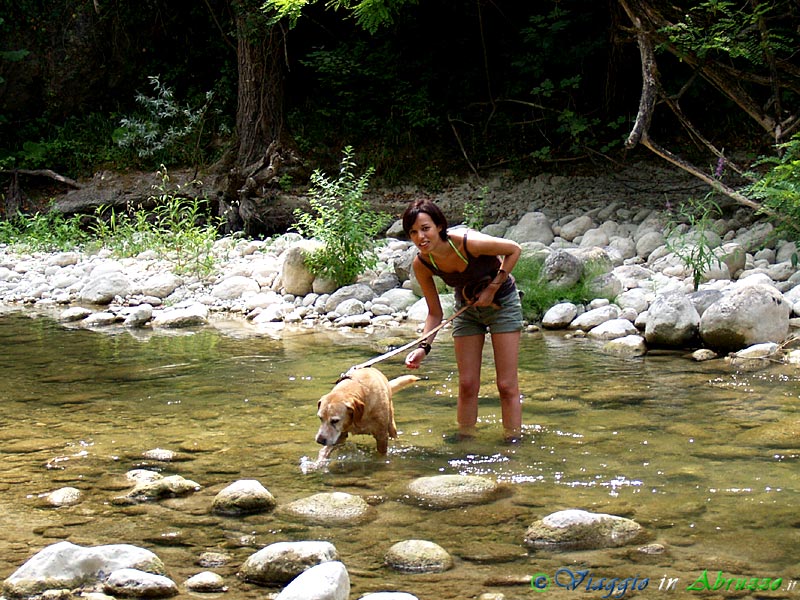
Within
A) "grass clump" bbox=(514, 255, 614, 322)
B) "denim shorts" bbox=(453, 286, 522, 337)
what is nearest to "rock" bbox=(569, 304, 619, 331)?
"grass clump" bbox=(514, 255, 614, 322)

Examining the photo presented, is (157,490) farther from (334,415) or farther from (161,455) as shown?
(334,415)

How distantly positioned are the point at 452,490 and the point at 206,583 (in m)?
1.55

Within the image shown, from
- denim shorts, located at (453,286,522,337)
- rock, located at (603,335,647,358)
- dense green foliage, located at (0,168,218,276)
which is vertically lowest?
rock, located at (603,335,647,358)

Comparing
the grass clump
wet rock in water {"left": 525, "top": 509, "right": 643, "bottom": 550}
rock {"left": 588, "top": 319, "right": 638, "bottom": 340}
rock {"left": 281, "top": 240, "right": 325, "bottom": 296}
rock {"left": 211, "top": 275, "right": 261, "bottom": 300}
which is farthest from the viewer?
rock {"left": 211, "top": 275, "right": 261, "bottom": 300}

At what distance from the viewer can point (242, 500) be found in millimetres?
4539

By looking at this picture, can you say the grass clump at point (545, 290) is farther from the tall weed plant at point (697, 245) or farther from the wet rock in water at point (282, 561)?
the wet rock in water at point (282, 561)

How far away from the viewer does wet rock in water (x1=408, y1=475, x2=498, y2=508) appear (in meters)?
4.66

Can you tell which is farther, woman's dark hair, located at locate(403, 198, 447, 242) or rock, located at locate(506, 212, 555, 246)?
rock, located at locate(506, 212, 555, 246)

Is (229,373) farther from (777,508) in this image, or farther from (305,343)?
(777,508)

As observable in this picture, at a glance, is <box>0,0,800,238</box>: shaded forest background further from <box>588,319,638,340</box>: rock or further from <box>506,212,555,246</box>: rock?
<box>588,319,638,340</box>: rock

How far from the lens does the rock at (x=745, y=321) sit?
8.31 meters

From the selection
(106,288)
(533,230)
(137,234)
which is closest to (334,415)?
(106,288)

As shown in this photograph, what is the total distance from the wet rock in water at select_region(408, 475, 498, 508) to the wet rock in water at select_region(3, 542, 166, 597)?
5.04ft

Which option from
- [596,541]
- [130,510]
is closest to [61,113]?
[130,510]
